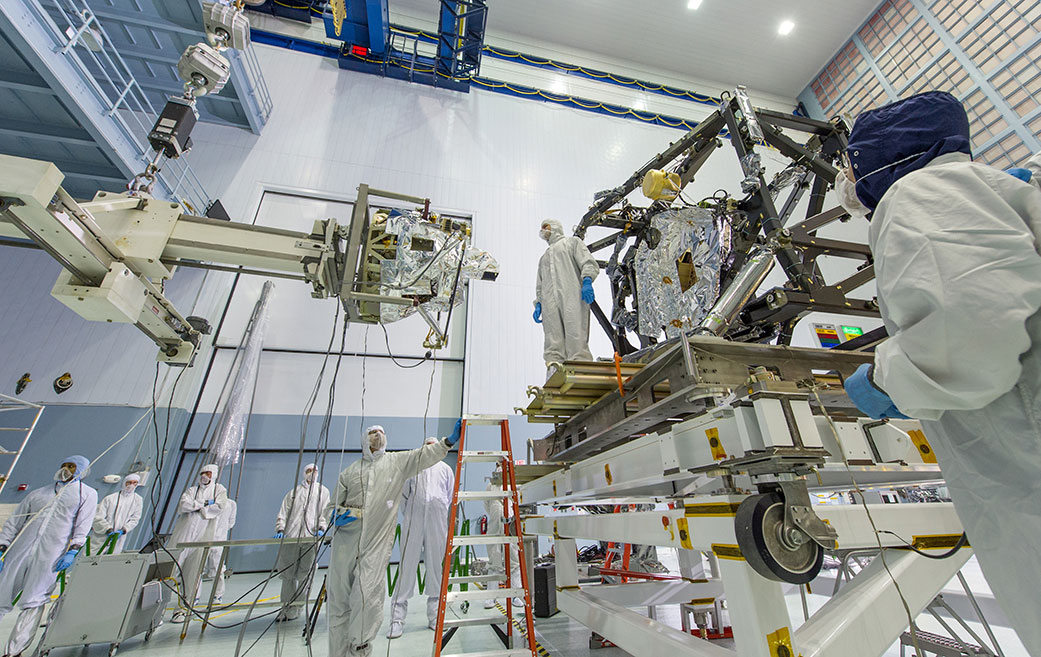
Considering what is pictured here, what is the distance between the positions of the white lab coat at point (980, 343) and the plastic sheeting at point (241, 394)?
21.3 feet

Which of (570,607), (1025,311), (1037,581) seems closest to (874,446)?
(1037,581)

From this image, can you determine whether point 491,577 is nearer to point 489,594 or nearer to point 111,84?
point 489,594

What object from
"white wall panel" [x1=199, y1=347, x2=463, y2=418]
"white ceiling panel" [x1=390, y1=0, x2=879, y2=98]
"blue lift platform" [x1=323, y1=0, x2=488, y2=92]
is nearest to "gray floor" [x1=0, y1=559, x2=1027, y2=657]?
"white wall panel" [x1=199, y1=347, x2=463, y2=418]

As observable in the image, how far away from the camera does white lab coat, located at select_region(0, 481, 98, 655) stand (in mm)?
3688

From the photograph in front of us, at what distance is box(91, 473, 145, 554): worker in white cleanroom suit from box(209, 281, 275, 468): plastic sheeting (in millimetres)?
892

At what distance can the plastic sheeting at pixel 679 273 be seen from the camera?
9.65 ft

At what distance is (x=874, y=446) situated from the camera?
1.64m

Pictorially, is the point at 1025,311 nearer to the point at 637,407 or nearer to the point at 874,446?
the point at 874,446

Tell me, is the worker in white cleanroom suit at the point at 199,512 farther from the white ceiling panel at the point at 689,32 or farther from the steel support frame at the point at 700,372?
the white ceiling panel at the point at 689,32

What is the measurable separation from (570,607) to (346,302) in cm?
217

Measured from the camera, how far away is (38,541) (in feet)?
13.3

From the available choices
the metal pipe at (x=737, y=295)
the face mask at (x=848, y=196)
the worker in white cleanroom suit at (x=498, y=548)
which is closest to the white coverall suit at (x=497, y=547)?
the worker in white cleanroom suit at (x=498, y=548)

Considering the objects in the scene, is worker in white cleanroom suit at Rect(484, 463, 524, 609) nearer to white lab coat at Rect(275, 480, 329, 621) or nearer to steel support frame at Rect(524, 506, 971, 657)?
white lab coat at Rect(275, 480, 329, 621)

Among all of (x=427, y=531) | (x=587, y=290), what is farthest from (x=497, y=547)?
(x=587, y=290)
